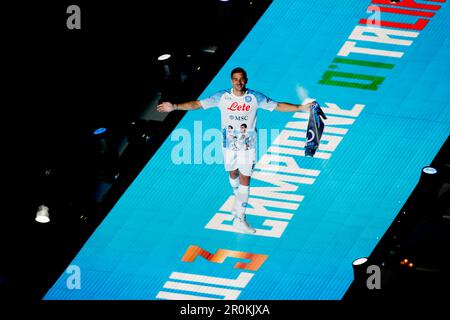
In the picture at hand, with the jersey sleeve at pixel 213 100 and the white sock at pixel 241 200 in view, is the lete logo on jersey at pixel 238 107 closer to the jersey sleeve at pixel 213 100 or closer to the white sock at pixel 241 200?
the jersey sleeve at pixel 213 100

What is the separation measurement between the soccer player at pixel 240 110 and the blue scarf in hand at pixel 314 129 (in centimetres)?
Result: 10

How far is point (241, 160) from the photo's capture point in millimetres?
20062

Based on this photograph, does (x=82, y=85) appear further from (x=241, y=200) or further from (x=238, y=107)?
(x=238, y=107)

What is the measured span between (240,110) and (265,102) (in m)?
0.35

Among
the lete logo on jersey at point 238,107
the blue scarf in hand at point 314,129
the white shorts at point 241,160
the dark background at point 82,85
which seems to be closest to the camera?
the lete logo on jersey at point 238,107

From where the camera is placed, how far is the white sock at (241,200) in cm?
2038

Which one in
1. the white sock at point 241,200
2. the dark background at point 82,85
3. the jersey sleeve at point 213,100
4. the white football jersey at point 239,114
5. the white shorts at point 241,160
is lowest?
the white sock at point 241,200

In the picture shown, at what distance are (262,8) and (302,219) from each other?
3880mm

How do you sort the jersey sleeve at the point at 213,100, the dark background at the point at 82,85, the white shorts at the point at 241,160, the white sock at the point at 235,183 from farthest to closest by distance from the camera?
the dark background at the point at 82,85, the white sock at the point at 235,183, the white shorts at the point at 241,160, the jersey sleeve at the point at 213,100

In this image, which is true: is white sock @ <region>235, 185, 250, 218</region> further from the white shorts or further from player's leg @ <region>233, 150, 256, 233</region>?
the white shorts

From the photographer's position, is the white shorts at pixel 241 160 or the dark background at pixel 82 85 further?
the dark background at pixel 82 85

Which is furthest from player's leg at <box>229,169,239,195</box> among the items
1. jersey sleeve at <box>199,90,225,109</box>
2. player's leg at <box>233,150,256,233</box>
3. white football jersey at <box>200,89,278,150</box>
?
jersey sleeve at <box>199,90,225,109</box>

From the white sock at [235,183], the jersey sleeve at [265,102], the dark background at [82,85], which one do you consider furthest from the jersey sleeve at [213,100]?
the dark background at [82,85]

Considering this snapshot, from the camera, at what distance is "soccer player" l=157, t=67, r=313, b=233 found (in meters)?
19.8
